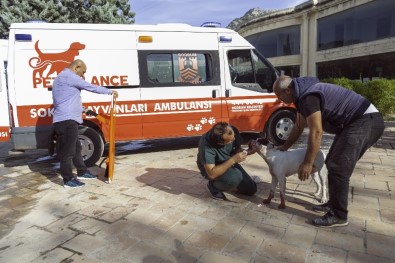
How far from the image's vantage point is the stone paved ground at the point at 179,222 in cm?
278

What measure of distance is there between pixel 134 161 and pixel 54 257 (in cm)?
334

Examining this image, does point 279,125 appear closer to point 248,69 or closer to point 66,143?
point 248,69

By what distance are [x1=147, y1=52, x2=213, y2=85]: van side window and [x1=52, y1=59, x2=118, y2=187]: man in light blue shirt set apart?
1641mm

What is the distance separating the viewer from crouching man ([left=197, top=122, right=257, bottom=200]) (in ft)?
11.5

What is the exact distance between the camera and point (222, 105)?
6.44 m

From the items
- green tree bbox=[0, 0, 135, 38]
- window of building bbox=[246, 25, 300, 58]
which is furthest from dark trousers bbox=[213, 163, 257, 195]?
window of building bbox=[246, 25, 300, 58]

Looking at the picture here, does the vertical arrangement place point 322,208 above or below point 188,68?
below

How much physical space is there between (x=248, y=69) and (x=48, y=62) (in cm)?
377

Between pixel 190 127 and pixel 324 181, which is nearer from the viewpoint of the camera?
pixel 324 181

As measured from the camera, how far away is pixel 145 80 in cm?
596

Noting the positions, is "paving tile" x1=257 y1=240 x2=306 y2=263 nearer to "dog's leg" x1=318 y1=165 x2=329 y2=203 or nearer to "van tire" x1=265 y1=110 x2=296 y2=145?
"dog's leg" x1=318 y1=165 x2=329 y2=203

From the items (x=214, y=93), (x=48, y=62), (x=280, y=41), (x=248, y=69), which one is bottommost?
(x=214, y=93)

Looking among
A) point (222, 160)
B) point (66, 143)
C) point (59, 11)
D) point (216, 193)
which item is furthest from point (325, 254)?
point (59, 11)

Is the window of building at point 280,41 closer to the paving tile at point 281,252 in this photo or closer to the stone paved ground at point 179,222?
the stone paved ground at point 179,222
